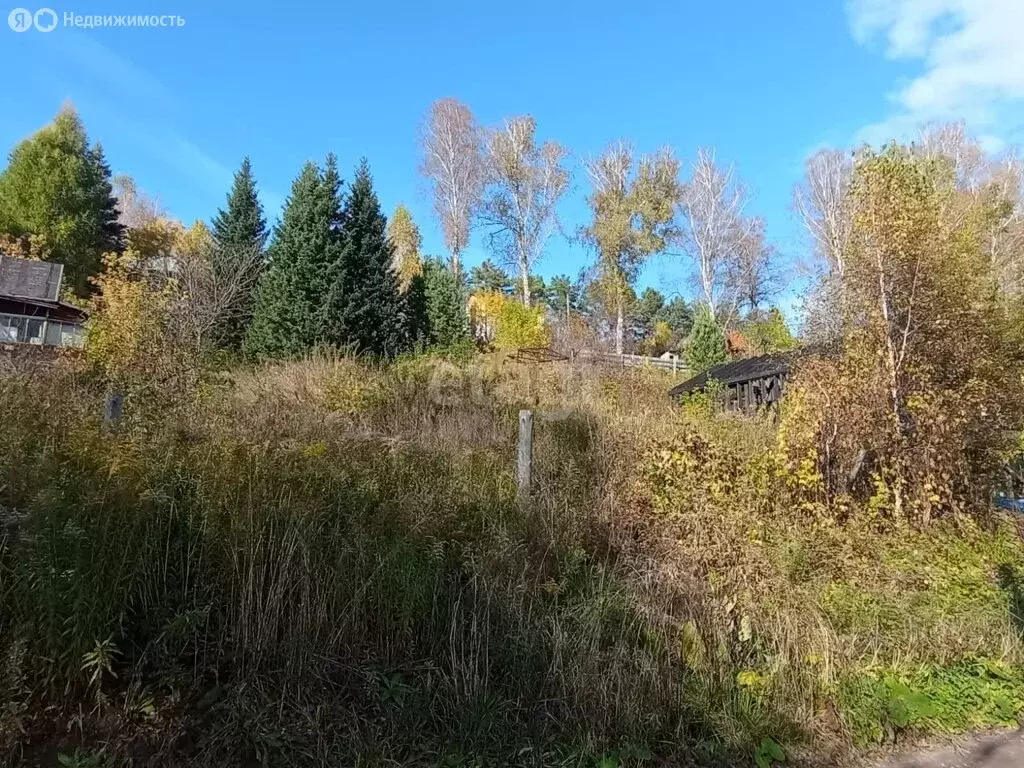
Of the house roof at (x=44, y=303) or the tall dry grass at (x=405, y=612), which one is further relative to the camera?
the house roof at (x=44, y=303)

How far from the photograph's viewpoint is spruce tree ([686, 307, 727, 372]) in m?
24.0

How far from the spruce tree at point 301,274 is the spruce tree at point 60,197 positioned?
14.2m

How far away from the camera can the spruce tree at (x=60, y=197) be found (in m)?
26.9

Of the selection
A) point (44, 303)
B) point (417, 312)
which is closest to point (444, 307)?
point (417, 312)

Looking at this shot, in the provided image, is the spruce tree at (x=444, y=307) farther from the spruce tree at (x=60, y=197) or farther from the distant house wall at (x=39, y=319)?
the spruce tree at (x=60, y=197)

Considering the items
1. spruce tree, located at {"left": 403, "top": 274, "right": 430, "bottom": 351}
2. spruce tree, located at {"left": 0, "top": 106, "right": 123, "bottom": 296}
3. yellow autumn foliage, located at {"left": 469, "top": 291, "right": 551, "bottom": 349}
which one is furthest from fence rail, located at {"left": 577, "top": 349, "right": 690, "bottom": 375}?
spruce tree, located at {"left": 0, "top": 106, "right": 123, "bottom": 296}

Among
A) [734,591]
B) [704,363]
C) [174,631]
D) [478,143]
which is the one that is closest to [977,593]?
[734,591]

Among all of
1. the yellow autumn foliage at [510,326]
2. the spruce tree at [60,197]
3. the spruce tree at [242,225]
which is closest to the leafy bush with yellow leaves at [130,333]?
the spruce tree at [242,225]

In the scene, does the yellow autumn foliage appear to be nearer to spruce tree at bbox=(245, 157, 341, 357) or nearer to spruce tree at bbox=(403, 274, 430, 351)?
spruce tree at bbox=(403, 274, 430, 351)

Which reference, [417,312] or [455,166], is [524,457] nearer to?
[417,312]

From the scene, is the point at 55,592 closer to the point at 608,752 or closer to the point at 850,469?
the point at 608,752

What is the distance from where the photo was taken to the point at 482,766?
2678 millimetres

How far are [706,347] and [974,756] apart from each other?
21739 mm

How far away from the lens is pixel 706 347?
24062 millimetres
